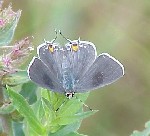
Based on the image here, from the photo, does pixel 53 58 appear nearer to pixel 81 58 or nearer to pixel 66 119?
pixel 81 58

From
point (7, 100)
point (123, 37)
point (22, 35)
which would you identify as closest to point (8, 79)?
point (7, 100)

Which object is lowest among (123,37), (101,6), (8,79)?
(8,79)

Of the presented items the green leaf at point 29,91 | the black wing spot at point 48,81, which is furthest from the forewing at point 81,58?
the green leaf at point 29,91

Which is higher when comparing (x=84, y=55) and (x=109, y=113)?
(x=84, y=55)

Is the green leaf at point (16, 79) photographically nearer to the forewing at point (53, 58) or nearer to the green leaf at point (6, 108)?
the green leaf at point (6, 108)

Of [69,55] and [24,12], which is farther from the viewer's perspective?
[24,12]

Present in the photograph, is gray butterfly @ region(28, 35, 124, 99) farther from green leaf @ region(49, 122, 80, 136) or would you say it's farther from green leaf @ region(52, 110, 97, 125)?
green leaf @ region(49, 122, 80, 136)

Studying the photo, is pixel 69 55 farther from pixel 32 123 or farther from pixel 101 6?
pixel 101 6
